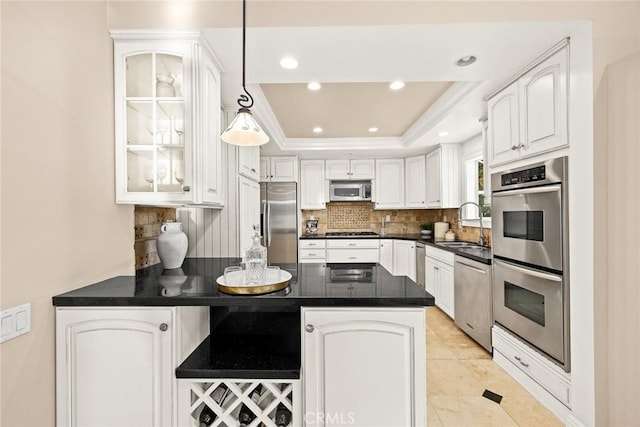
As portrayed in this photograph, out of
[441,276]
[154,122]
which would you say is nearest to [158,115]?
[154,122]

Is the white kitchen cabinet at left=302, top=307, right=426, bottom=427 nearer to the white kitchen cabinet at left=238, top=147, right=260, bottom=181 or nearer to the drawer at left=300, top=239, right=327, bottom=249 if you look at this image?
the white kitchen cabinet at left=238, top=147, right=260, bottom=181

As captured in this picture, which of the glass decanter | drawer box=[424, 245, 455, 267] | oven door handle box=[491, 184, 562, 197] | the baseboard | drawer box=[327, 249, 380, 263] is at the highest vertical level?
oven door handle box=[491, 184, 562, 197]

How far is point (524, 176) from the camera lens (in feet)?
6.97

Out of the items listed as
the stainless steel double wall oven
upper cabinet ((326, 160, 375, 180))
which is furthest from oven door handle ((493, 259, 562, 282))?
upper cabinet ((326, 160, 375, 180))

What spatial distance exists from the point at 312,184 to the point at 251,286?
12.7ft

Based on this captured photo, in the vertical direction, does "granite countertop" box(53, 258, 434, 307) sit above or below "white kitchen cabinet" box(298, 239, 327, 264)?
above

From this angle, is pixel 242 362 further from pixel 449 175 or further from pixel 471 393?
pixel 449 175

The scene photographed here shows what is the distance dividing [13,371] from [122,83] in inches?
56.7

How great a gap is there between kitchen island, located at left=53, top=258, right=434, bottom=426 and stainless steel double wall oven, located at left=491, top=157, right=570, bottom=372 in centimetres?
117

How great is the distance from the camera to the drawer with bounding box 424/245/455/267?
132 inches

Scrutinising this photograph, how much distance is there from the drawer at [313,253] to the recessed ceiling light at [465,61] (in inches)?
133

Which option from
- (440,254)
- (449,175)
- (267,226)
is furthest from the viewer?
(267,226)

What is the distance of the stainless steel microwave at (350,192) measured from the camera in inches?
199

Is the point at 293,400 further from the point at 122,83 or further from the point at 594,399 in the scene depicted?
the point at 122,83
